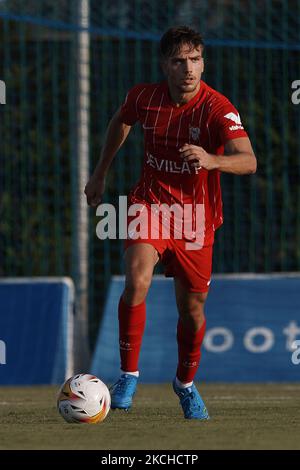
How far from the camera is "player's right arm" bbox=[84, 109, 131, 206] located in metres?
7.27

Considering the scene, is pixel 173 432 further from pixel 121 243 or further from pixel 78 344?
pixel 121 243

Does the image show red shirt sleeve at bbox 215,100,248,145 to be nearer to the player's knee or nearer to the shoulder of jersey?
the shoulder of jersey

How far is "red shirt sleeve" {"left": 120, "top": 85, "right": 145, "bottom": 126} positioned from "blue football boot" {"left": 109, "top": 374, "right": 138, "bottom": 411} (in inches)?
55.1

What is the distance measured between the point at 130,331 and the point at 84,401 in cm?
72

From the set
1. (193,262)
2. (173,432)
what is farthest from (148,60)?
(173,432)

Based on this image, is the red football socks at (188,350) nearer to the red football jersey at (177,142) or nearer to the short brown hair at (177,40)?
the red football jersey at (177,142)

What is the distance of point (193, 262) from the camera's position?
7023mm

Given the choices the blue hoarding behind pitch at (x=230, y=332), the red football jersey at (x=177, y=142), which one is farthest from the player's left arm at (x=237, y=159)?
the blue hoarding behind pitch at (x=230, y=332)

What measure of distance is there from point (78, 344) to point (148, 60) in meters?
2.73

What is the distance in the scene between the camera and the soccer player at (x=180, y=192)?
6816mm

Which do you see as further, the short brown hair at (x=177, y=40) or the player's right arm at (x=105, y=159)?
the player's right arm at (x=105, y=159)

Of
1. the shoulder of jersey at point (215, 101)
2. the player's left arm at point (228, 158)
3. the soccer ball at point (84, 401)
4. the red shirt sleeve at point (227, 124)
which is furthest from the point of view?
the shoulder of jersey at point (215, 101)

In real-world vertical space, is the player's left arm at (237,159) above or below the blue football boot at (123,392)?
above

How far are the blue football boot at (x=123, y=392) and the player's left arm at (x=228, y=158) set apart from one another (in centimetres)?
123
